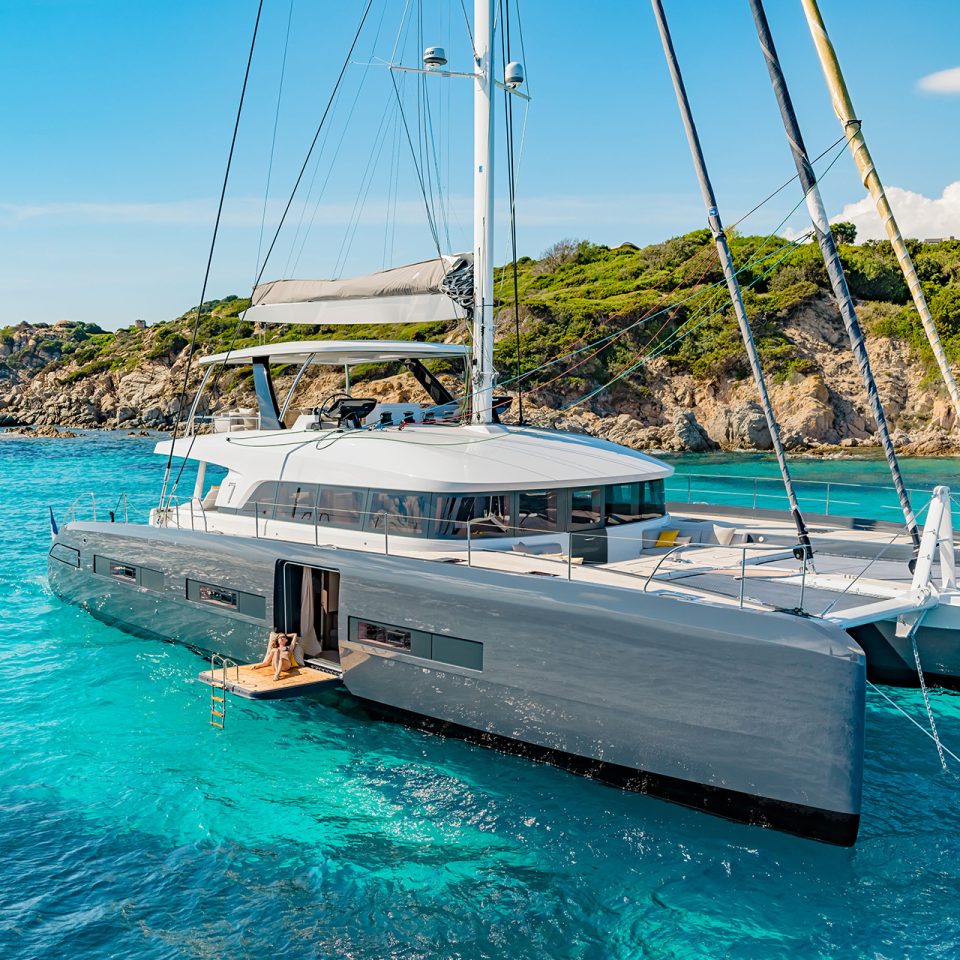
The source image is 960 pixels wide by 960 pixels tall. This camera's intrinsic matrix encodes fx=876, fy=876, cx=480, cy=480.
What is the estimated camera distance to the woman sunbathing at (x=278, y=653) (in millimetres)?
9323

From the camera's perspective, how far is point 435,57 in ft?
36.9

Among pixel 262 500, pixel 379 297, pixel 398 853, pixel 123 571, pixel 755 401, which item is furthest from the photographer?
pixel 755 401

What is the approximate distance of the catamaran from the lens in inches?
270

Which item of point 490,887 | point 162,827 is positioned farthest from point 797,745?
point 162,827

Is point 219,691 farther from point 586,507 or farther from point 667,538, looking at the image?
point 667,538

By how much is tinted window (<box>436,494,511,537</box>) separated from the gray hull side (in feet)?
2.50

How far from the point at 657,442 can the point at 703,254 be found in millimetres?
13245

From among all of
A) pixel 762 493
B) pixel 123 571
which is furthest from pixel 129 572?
pixel 762 493

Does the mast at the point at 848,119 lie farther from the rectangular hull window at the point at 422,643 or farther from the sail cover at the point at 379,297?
the sail cover at the point at 379,297

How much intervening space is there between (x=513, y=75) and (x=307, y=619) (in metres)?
7.83

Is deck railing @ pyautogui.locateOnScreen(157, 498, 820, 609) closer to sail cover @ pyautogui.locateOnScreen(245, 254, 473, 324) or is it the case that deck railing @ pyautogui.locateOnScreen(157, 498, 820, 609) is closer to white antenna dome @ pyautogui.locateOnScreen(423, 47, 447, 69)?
sail cover @ pyautogui.locateOnScreen(245, 254, 473, 324)

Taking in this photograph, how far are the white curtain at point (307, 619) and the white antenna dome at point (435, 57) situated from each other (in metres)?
6.68

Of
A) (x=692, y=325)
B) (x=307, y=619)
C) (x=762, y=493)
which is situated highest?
(x=692, y=325)

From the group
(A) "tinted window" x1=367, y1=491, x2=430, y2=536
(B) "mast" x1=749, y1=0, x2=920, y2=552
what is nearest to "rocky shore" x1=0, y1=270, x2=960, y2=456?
(A) "tinted window" x1=367, y1=491, x2=430, y2=536
